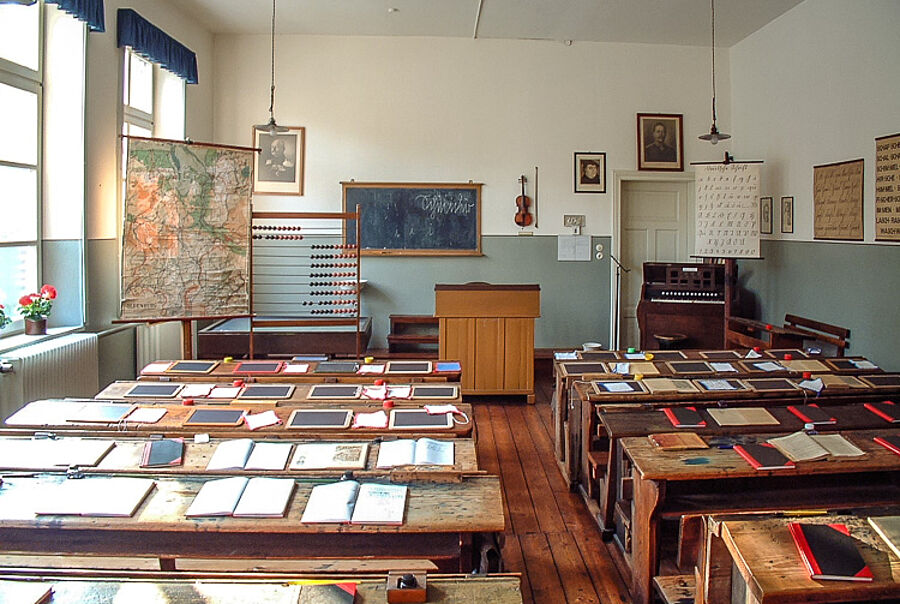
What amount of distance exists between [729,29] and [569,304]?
3127mm

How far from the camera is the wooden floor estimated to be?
2.86 meters

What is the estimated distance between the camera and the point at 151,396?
3207mm

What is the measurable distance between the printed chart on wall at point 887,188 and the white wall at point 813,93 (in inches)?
3.1

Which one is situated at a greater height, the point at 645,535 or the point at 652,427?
the point at 652,427

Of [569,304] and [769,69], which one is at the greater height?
[769,69]

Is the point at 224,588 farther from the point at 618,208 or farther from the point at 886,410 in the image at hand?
the point at 618,208

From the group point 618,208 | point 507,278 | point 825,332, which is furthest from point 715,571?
point 618,208

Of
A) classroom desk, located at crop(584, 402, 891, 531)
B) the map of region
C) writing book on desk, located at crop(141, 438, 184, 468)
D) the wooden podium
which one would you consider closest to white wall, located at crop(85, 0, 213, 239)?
the map of region

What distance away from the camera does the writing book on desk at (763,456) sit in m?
2.42

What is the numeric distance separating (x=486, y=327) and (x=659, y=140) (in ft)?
10.3

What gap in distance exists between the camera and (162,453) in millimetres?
2359

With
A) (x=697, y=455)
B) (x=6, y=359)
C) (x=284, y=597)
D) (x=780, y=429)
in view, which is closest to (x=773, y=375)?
(x=780, y=429)

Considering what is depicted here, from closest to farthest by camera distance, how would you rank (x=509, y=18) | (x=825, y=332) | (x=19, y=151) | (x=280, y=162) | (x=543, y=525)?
(x=543, y=525), (x=19, y=151), (x=825, y=332), (x=509, y=18), (x=280, y=162)

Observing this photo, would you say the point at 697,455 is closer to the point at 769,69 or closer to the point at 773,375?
the point at 773,375
